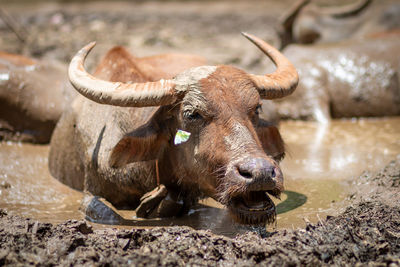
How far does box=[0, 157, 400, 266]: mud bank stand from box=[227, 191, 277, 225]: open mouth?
0.11 metres

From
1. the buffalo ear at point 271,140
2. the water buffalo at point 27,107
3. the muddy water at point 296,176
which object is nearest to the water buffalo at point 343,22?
the muddy water at point 296,176

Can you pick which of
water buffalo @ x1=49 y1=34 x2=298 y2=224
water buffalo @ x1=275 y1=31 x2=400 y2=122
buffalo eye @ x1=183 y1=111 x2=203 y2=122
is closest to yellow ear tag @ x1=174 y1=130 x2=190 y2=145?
water buffalo @ x1=49 y1=34 x2=298 y2=224

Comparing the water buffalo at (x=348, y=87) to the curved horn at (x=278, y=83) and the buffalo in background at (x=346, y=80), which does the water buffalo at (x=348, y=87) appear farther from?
the curved horn at (x=278, y=83)

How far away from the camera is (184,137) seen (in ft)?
13.9

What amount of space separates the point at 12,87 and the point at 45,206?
245cm

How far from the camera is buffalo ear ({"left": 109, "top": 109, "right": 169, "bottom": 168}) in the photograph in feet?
14.1

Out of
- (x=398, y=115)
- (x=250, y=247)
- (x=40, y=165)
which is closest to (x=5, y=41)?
(x=40, y=165)

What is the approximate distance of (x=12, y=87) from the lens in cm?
682

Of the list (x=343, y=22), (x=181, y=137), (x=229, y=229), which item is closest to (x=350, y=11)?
(x=343, y=22)

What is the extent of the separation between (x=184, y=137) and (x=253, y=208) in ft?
2.84

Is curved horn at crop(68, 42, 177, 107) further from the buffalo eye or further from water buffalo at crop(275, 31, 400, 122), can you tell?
water buffalo at crop(275, 31, 400, 122)

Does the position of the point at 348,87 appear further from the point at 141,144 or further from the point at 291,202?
the point at 141,144

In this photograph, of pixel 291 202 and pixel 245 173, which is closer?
pixel 245 173

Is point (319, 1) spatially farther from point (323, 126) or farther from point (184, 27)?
point (323, 126)
